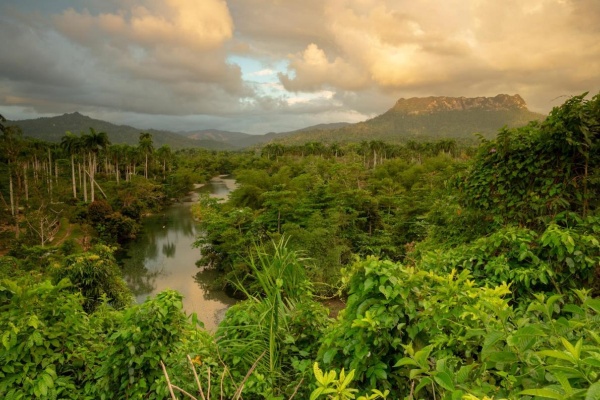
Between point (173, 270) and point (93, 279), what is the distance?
9.76 m

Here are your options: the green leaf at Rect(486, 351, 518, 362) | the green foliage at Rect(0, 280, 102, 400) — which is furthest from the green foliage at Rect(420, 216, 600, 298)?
the green foliage at Rect(0, 280, 102, 400)

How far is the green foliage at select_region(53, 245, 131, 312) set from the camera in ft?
32.3

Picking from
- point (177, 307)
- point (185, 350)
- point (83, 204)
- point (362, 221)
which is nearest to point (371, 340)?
point (185, 350)

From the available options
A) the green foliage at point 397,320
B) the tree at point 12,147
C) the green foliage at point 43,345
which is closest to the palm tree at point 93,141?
the tree at point 12,147

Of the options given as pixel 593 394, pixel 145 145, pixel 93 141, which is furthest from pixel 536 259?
pixel 145 145

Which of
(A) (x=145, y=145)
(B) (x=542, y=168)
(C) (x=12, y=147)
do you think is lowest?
(B) (x=542, y=168)

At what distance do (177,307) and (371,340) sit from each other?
1.74 metres

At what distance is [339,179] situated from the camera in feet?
87.4

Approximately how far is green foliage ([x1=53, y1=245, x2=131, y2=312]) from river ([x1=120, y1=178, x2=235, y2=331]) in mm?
2165

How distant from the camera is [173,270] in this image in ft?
64.0

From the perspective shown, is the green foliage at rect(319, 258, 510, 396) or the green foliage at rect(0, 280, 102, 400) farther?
the green foliage at rect(0, 280, 102, 400)

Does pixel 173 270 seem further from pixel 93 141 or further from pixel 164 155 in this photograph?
pixel 164 155

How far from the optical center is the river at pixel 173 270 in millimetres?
15047

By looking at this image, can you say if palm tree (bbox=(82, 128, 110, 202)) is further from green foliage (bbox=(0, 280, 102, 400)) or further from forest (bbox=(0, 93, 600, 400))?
green foliage (bbox=(0, 280, 102, 400))
